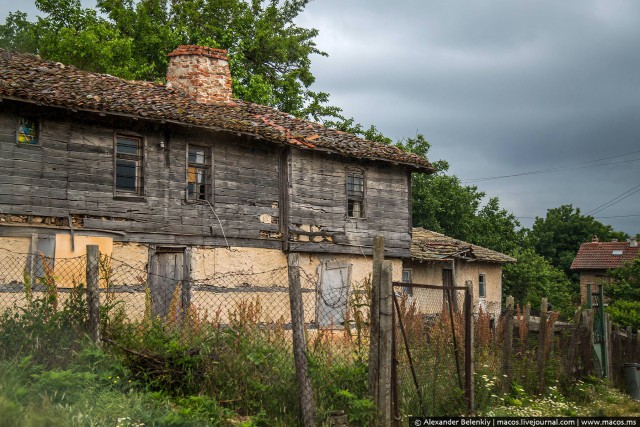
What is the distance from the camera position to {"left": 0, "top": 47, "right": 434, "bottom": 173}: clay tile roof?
48.5ft

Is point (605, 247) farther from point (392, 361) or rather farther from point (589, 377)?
point (392, 361)

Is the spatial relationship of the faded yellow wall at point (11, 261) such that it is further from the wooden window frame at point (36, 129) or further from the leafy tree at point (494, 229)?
the leafy tree at point (494, 229)

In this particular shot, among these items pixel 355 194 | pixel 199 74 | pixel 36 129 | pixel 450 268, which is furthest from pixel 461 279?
pixel 36 129

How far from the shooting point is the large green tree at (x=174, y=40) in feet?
85.6

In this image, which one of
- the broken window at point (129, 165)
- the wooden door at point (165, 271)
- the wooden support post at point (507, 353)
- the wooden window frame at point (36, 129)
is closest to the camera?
the wooden support post at point (507, 353)

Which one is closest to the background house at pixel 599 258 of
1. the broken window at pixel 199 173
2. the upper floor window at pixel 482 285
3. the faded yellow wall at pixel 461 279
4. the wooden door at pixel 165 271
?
the faded yellow wall at pixel 461 279

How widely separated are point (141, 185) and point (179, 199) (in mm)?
959

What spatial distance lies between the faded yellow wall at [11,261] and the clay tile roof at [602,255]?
130 feet

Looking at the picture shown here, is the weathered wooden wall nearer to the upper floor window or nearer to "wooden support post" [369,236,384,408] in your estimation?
the upper floor window

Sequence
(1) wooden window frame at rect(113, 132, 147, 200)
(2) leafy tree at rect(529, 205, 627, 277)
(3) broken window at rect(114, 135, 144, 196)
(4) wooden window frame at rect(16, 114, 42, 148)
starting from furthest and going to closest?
(2) leafy tree at rect(529, 205, 627, 277)
(3) broken window at rect(114, 135, 144, 196)
(1) wooden window frame at rect(113, 132, 147, 200)
(4) wooden window frame at rect(16, 114, 42, 148)

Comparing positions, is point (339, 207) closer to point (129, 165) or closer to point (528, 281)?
point (129, 165)

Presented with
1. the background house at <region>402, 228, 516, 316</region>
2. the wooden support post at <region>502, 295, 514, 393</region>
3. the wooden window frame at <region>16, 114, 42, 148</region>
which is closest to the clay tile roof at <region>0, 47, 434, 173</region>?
the wooden window frame at <region>16, 114, 42, 148</region>

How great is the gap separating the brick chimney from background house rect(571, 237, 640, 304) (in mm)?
33525

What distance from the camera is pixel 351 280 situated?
1983 centimetres
